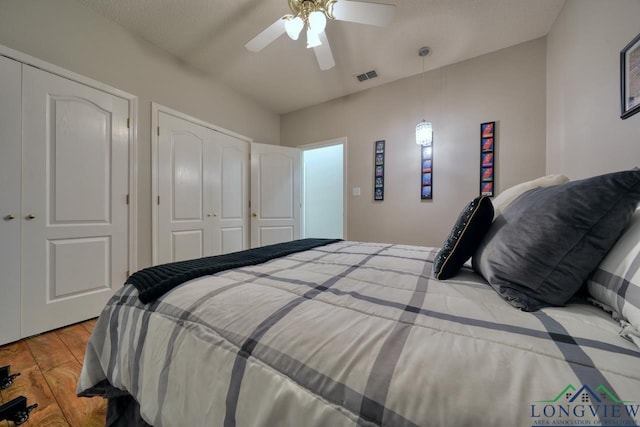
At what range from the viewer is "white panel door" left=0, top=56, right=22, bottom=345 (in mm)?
1521

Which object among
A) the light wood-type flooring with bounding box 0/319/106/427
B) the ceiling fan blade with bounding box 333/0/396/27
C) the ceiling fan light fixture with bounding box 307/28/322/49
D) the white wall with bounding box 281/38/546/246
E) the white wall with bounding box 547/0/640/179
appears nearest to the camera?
the light wood-type flooring with bounding box 0/319/106/427

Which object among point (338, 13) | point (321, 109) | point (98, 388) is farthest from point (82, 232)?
point (321, 109)

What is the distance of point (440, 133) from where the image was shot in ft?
8.73

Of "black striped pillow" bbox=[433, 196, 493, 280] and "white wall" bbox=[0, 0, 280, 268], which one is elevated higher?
"white wall" bbox=[0, 0, 280, 268]

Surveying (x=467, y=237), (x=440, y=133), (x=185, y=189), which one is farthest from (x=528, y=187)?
(x=185, y=189)

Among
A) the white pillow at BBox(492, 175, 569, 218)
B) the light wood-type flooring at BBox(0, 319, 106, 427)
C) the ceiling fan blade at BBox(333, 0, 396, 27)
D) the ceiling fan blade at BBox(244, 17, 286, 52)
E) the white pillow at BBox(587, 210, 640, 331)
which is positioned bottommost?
the light wood-type flooring at BBox(0, 319, 106, 427)

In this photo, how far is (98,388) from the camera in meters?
0.92

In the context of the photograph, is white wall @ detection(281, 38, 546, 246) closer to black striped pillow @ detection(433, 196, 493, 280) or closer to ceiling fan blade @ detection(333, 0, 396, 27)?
ceiling fan blade @ detection(333, 0, 396, 27)

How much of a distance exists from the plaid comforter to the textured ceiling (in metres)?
2.29

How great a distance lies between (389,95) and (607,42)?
187cm

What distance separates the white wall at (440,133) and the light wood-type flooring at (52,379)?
272 cm

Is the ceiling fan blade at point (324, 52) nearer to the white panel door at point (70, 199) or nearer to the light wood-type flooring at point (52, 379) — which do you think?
the white panel door at point (70, 199)

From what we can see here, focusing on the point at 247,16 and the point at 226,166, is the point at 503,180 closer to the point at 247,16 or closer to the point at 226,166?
the point at 247,16

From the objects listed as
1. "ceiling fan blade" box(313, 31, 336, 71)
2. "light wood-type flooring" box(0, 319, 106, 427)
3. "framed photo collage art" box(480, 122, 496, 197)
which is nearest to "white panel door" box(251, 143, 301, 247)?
"ceiling fan blade" box(313, 31, 336, 71)
